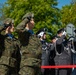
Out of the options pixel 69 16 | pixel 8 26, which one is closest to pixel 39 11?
pixel 69 16

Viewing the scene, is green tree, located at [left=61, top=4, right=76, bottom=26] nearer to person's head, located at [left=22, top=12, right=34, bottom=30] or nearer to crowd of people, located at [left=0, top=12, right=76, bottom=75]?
crowd of people, located at [left=0, top=12, right=76, bottom=75]

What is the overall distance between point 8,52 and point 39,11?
1197 inches

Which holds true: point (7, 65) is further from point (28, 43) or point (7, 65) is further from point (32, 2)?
point (32, 2)

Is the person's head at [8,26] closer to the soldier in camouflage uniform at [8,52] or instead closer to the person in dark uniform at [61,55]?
the soldier in camouflage uniform at [8,52]

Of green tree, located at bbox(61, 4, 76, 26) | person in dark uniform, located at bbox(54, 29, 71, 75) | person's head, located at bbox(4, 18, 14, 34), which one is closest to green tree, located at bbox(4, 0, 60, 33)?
green tree, located at bbox(61, 4, 76, 26)

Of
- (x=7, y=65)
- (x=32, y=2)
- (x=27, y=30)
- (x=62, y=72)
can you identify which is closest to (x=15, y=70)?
(x=7, y=65)

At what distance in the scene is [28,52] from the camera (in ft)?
25.0

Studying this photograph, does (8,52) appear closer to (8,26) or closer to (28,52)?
(28,52)

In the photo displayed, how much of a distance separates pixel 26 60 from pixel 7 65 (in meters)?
0.41

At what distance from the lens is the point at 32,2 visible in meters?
39.2

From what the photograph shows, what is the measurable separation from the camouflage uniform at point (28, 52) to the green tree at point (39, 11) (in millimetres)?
28902

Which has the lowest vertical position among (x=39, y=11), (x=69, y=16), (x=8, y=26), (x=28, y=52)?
(x=28, y=52)

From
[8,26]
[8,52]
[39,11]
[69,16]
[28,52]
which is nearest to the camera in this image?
[28,52]

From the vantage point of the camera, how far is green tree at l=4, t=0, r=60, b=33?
125 ft
